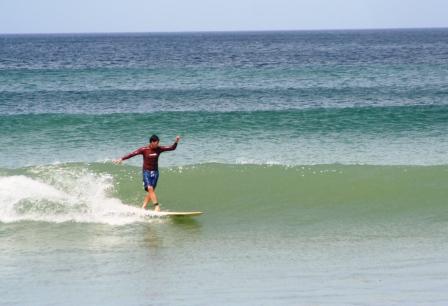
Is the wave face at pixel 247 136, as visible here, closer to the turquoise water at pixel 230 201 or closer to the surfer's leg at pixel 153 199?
the turquoise water at pixel 230 201

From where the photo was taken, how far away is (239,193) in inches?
608

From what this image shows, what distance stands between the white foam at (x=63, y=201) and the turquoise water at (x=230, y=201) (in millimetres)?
43

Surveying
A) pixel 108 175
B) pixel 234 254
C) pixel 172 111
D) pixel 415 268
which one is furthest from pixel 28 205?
pixel 172 111

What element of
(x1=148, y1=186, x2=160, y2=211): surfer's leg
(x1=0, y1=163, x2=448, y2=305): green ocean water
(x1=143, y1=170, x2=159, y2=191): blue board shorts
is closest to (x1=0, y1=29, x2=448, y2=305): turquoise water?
(x1=0, y1=163, x2=448, y2=305): green ocean water

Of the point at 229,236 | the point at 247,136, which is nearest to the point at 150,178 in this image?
the point at 229,236

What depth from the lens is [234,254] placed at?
440 inches

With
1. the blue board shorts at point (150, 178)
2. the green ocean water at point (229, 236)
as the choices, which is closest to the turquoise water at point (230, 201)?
the green ocean water at point (229, 236)

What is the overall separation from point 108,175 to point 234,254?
20.8 feet

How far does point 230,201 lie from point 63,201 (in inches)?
131

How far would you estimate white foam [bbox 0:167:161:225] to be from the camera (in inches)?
540

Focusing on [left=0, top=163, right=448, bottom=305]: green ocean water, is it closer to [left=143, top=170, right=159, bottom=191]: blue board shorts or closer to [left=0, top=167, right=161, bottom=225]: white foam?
[left=0, top=167, right=161, bottom=225]: white foam

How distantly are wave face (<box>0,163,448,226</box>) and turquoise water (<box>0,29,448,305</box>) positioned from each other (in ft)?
0.15

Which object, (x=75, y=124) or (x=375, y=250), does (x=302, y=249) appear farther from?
(x=75, y=124)

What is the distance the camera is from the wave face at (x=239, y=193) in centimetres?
1385
